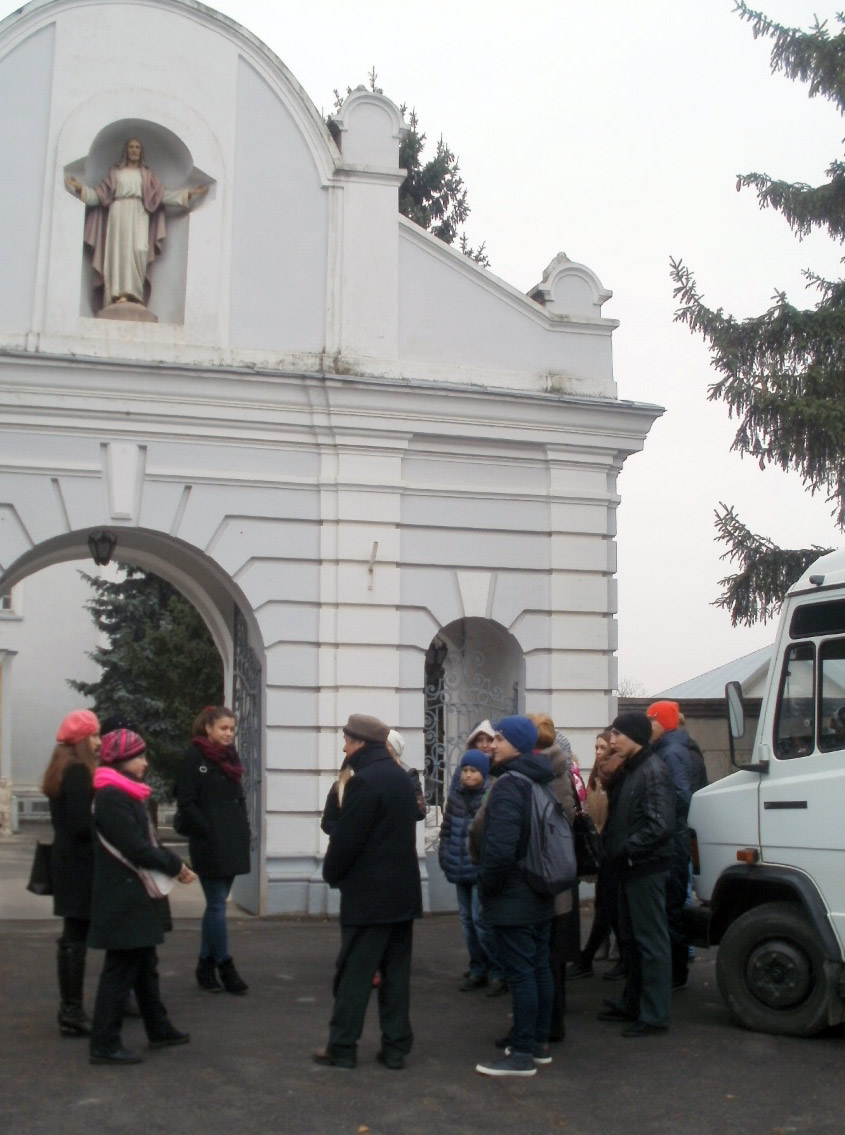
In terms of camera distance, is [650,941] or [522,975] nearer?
[522,975]

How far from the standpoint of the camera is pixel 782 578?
1473cm

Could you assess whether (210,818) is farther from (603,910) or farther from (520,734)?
(603,910)

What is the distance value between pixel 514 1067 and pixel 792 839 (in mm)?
2054

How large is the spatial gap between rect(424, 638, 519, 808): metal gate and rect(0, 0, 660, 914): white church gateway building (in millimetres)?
27

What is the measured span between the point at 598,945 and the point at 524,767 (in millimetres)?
3305

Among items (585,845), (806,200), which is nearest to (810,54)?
(806,200)

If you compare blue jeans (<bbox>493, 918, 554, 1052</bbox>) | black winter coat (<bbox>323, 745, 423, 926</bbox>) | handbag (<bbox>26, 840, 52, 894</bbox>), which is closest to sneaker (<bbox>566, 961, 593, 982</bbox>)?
blue jeans (<bbox>493, 918, 554, 1052</bbox>)

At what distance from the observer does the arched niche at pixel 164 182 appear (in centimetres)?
1241

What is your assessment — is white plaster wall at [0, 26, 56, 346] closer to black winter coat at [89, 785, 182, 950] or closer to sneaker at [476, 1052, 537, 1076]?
black winter coat at [89, 785, 182, 950]

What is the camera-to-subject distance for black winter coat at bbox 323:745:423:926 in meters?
6.54

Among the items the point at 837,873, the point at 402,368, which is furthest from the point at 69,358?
the point at 837,873

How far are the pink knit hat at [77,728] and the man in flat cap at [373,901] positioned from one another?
1.58 meters

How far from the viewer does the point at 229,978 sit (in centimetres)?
848

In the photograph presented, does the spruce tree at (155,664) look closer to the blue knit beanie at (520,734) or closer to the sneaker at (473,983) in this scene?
the sneaker at (473,983)
